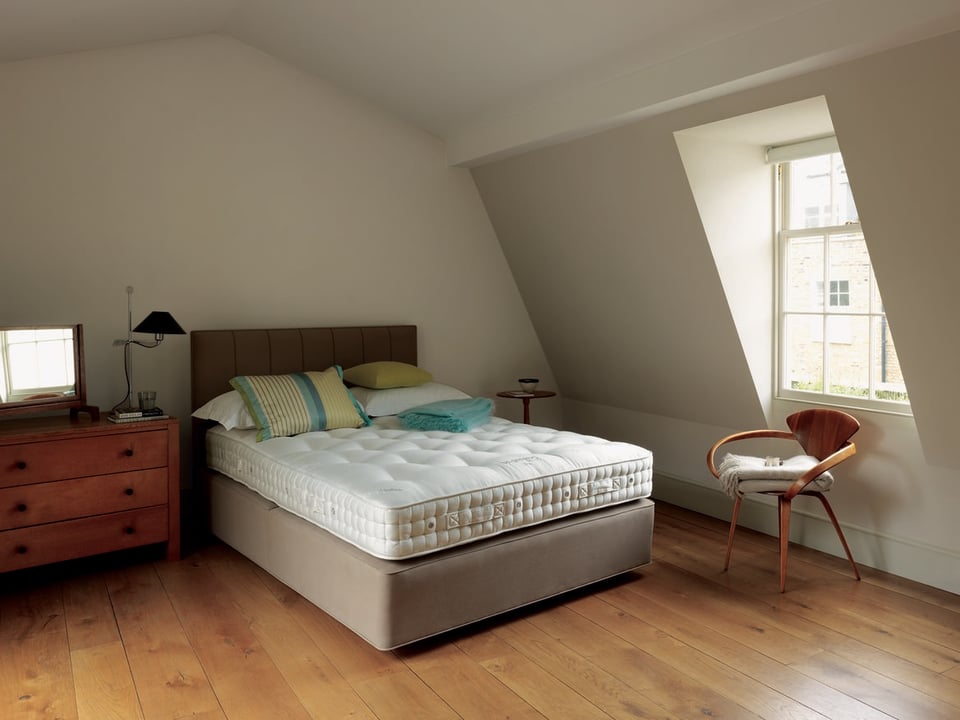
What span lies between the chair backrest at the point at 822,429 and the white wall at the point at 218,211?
7.10 feet

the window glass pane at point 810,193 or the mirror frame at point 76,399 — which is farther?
the window glass pane at point 810,193

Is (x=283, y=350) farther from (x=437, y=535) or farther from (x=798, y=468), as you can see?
(x=798, y=468)

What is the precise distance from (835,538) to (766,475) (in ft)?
2.31

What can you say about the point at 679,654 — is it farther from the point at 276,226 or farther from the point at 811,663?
the point at 276,226

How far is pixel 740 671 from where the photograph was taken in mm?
2680

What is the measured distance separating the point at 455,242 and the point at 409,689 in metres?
3.20

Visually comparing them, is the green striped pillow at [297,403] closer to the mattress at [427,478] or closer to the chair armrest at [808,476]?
the mattress at [427,478]

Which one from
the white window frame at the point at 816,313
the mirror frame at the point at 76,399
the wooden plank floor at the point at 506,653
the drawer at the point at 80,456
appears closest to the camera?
the wooden plank floor at the point at 506,653

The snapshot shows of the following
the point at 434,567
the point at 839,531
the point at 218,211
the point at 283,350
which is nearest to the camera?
the point at 434,567

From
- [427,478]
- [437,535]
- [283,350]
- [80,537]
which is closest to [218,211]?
[283,350]

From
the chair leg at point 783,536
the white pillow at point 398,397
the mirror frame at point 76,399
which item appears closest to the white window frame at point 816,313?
the chair leg at point 783,536

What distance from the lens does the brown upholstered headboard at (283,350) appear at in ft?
13.8

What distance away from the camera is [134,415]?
3641 millimetres

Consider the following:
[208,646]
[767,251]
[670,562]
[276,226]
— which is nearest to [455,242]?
[276,226]
